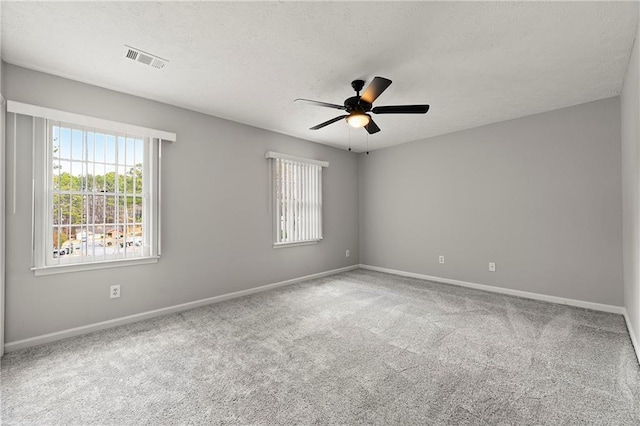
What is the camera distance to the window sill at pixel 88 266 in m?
2.62

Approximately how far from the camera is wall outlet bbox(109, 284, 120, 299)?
2998mm

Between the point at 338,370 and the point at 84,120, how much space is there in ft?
11.0

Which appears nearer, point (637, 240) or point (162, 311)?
point (637, 240)

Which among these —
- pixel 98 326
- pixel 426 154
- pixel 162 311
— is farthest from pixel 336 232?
pixel 98 326

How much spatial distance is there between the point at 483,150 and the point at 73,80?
5.25 meters

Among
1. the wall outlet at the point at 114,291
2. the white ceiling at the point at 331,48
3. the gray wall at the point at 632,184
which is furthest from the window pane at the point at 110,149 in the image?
the gray wall at the point at 632,184

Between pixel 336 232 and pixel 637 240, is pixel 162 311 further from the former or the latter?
pixel 637 240

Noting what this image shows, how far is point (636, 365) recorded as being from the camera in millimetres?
2170

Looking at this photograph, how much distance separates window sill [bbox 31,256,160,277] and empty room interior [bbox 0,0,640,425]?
0.06 ft

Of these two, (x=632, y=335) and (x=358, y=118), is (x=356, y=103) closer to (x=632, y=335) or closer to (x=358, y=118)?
(x=358, y=118)

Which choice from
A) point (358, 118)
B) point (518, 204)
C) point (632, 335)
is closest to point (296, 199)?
point (358, 118)

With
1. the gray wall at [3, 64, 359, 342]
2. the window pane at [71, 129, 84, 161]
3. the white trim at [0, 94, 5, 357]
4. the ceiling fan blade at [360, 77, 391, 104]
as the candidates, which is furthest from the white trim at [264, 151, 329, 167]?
the white trim at [0, 94, 5, 357]

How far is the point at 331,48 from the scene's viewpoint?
2.34 metres

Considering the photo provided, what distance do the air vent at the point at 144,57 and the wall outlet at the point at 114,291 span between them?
7.50 feet
